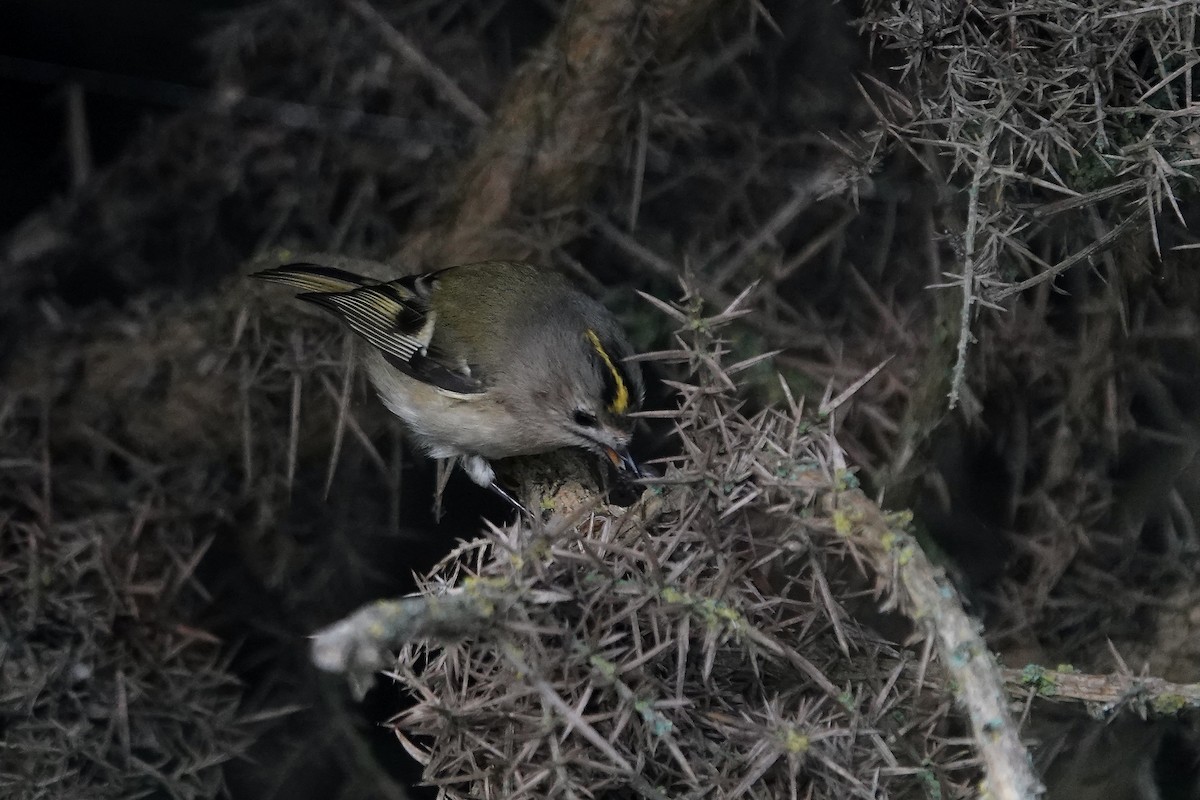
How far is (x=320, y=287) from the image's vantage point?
282 centimetres

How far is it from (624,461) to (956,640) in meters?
1.23

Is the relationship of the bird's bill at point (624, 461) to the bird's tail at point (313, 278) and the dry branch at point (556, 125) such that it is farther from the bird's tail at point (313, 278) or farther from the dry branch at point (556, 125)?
the bird's tail at point (313, 278)

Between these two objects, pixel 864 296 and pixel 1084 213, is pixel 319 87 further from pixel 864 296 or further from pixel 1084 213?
pixel 1084 213

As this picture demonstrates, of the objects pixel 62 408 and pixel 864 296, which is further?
pixel 62 408

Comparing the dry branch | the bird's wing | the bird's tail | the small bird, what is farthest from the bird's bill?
the bird's tail

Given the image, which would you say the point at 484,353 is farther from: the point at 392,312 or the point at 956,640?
the point at 956,640

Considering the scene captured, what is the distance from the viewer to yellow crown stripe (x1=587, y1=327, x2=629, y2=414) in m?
2.46

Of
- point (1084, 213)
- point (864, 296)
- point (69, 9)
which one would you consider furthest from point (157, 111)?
point (1084, 213)

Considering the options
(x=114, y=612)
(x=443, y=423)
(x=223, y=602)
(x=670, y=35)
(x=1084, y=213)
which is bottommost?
(x=223, y=602)

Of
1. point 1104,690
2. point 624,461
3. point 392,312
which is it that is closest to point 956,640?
point 1104,690

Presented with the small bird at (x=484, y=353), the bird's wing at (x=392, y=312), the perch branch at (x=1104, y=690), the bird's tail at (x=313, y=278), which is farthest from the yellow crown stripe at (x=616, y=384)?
the perch branch at (x=1104, y=690)

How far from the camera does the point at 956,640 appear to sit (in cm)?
125

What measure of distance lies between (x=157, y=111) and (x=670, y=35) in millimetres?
1836

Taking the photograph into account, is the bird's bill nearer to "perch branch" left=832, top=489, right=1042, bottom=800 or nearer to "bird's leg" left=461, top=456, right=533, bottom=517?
"bird's leg" left=461, top=456, right=533, bottom=517
